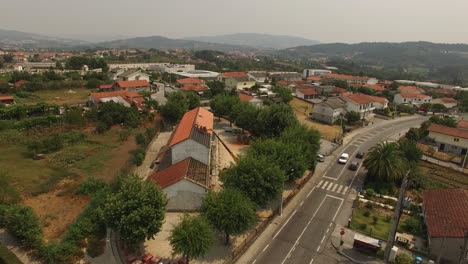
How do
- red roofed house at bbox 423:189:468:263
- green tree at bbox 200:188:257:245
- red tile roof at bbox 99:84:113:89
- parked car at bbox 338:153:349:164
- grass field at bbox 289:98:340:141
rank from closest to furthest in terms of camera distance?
1. green tree at bbox 200:188:257:245
2. red roofed house at bbox 423:189:468:263
3. parked car at bbox 338:153:349:164
4. grass field at bbox 289:98:340:141
5. red tile roof at bbox 99:84:113:89

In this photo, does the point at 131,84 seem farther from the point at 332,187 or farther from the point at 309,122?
the point at 332,187

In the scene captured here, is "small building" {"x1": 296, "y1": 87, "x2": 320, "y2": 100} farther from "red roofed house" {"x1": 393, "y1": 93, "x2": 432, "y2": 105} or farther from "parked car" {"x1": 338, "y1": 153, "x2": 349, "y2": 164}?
"parked car" {"x1": 338, "y1": 153, "x2": 349, "y2": 164}

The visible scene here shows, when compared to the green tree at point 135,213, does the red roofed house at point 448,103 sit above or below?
above

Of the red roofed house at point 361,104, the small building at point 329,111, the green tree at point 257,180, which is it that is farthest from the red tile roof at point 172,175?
the red roofed house at point 361,104

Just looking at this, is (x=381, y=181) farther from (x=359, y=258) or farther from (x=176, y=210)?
(x=176, y=210)

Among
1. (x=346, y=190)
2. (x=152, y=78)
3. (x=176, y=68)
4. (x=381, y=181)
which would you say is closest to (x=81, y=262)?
(x=346, y=190)

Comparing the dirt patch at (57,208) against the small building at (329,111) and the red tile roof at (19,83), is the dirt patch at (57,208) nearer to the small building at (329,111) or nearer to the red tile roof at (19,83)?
the small building at (329,111)

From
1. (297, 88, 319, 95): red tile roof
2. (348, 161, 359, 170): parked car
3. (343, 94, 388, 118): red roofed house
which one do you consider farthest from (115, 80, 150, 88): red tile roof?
(348, 161, 359, 170): parked car
